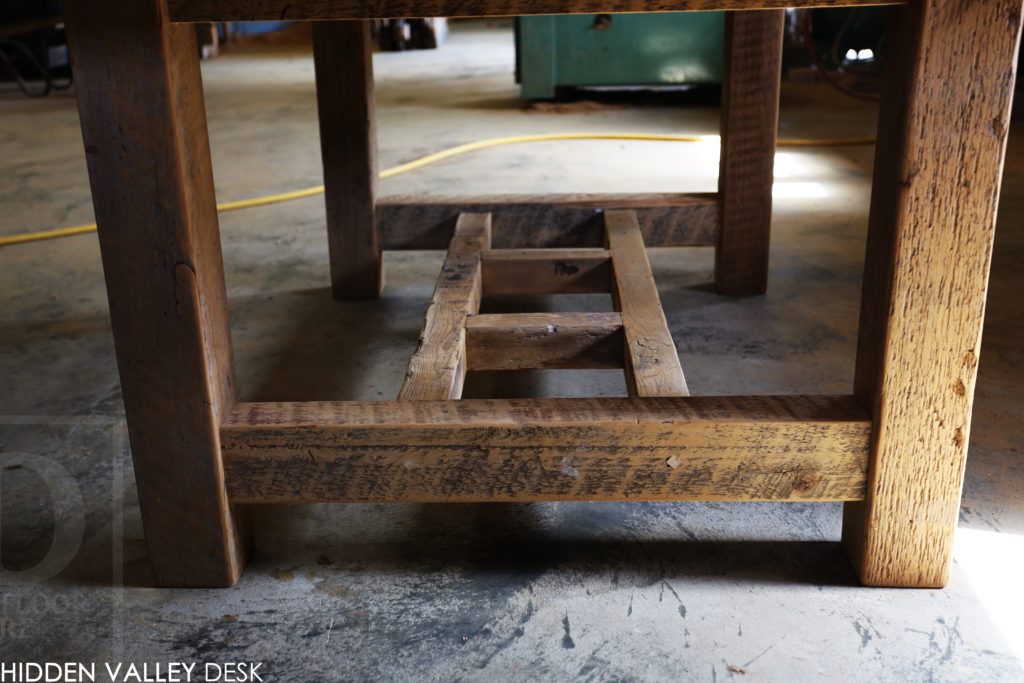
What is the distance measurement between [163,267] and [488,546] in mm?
615

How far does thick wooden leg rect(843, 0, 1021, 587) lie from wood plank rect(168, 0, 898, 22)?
0.10 metres

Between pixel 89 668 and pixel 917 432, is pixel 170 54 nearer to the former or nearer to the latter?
pixel 89 668

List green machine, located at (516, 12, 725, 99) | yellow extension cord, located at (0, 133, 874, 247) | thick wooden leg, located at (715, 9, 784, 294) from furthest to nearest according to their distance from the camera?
green machine, located at (516, 12, 725, 99), yellow extension cord, located at (0, 133, 874, 247), thick wooden leg, located at (715, 9, 784, 294)

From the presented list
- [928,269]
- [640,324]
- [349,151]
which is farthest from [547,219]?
[928,269]

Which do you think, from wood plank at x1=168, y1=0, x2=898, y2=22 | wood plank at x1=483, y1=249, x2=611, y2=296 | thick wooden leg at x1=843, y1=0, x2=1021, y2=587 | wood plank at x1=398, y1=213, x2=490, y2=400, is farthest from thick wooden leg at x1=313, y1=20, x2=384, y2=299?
thick wooden leg at x1=843, y1=0, x2=1021, y2=587

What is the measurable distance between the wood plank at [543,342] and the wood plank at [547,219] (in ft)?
2.83

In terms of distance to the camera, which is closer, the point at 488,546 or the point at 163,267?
the point at 163,267

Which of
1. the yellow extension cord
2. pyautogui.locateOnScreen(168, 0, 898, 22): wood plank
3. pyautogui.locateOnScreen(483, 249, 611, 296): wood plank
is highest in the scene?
pyautogui.locateOnScreen(168, 0, 898, 22): wood plank

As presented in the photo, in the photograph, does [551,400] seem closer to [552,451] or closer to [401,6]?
[552,451]

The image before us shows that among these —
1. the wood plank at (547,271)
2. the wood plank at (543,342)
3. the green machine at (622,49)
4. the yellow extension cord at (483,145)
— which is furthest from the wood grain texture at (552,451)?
the green machine at (622,49)

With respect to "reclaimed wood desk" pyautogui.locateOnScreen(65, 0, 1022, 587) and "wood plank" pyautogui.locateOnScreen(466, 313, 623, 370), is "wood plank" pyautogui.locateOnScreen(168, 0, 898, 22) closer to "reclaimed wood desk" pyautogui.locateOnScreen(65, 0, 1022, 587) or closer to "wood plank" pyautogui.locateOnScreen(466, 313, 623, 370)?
"reclaimed wood desk" pyautogui.locateOnScreen(65, 0, 1022, 587)

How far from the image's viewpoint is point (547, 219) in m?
2.51

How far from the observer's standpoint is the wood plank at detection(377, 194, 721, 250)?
8.21 feet

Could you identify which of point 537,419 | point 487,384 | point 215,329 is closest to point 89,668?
point 215,329
